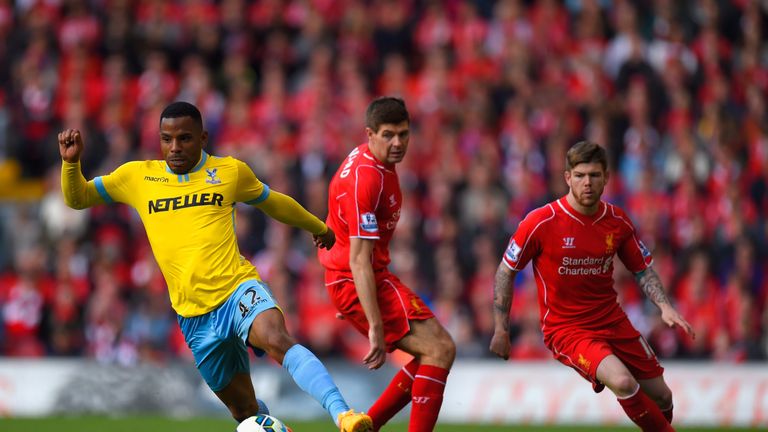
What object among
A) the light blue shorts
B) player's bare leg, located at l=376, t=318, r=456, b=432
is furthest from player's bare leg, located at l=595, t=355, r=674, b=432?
the light blue shorts

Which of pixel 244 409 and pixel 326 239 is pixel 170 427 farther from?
pixel 326 239

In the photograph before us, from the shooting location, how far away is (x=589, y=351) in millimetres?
8516

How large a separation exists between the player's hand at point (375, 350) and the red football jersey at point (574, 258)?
116 cm

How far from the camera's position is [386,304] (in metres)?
8.73

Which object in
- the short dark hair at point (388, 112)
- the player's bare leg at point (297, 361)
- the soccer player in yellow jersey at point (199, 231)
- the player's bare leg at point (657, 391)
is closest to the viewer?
the player's bare leg at point (297, 361)

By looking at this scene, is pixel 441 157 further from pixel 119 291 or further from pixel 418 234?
pixel 119 291

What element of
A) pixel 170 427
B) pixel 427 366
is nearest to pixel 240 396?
pixel 427 366

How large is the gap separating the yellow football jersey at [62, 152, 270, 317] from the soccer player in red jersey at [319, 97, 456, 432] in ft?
2.43

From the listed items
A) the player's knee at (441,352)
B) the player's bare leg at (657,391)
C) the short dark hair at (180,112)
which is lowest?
the player's bare leg at (657,391)

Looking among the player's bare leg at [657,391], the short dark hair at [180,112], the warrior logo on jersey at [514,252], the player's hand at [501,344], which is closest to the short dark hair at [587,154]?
the warrior logo on jersey at [514,252]

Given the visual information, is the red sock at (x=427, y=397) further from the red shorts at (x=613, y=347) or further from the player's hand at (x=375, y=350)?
the red shorts at (x=613, y=347)

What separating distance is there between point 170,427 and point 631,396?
18.1 feet

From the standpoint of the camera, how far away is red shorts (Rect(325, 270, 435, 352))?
867cm

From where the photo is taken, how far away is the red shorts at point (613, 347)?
861 cm
